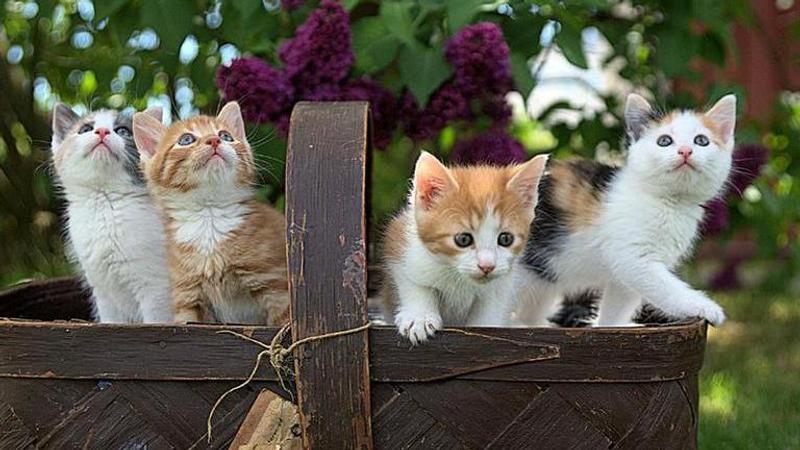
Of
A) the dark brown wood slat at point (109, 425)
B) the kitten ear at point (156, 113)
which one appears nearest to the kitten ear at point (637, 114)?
the kitten ear at point (156, 113)

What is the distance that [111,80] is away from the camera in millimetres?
1913

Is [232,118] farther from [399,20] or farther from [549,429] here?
[549,429]

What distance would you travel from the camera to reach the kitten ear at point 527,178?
1.19 meters

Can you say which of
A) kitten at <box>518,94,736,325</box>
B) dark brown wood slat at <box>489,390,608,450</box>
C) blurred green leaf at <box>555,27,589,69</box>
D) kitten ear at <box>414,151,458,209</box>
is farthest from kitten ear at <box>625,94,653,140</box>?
dark brown wood slat at <box>489,390,608,450</box>

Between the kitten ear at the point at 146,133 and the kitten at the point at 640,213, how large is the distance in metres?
0.59

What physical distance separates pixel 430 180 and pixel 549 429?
1.10 feet

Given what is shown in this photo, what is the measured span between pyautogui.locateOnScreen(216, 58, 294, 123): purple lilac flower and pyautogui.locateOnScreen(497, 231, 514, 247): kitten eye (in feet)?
1.86

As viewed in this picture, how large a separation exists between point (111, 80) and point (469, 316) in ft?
3.32

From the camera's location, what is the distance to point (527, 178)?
47.1 inches

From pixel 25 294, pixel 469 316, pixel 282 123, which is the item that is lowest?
pixel 25 294

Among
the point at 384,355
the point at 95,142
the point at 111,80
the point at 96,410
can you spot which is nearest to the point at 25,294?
the point at 95,142

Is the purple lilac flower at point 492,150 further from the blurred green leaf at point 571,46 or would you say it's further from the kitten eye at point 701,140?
the kitten eye at point 701,140

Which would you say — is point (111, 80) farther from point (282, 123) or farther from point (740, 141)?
point (740, 141)

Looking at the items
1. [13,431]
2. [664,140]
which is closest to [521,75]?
[664,140]
